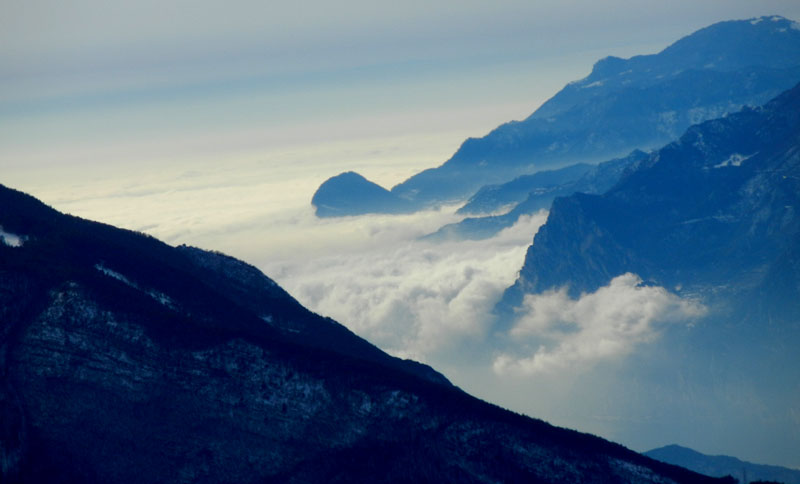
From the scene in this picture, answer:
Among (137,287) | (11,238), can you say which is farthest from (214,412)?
(11,238)

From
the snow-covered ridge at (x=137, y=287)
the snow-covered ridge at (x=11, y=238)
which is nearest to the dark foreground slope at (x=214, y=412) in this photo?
the snow-covered ridge at (x=137, y=287)

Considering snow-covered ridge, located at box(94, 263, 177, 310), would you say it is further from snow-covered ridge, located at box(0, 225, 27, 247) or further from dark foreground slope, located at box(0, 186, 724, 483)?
snow-covered ridge, located at box(0, 225, 27, 247)

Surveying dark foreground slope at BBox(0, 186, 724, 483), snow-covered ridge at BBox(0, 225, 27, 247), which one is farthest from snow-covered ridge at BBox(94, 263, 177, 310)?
snow-covered ridge at BBox(0, 225, 27, 247)

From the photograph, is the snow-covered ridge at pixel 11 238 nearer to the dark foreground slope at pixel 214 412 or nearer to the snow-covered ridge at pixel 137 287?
the snow-covered ridge at pixel 137 287

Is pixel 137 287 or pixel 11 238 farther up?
pixel 11 238

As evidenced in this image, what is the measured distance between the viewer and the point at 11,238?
7466 inches

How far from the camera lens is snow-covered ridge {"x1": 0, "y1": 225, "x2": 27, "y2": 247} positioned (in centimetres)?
18738

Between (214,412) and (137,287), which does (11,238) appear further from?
(214,412)

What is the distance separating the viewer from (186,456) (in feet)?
512

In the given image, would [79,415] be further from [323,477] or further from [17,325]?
[323,477]

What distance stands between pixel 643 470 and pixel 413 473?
44.1 meters

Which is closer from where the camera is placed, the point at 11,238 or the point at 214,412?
the point at 214,412

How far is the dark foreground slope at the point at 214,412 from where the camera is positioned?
505 feet

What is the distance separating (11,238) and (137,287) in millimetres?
28619
